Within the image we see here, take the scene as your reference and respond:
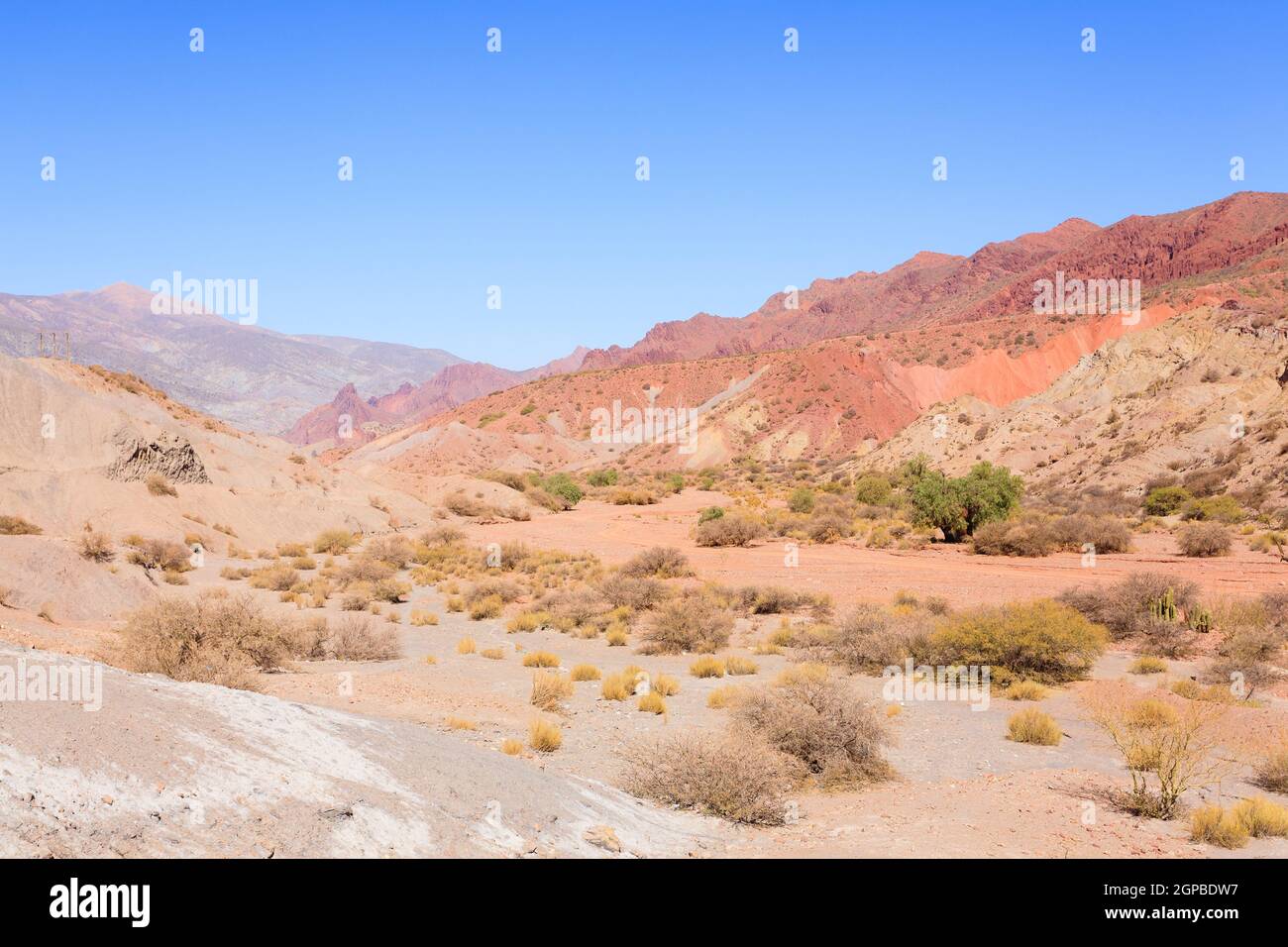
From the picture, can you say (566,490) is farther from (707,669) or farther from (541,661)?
(707,669)

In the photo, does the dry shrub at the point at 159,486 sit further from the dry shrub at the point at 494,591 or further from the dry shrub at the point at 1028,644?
A: the dry shrub at the point at 1028,644

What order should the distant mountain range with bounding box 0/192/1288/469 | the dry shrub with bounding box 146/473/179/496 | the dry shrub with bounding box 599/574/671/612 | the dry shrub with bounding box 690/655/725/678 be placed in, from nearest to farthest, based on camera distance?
the dry shrub with bounding box 690/655/725/678 < the dry shrub with bounding box 599/574/671/612 < the dry shrub with bounding box 146/473/179/496 < the distant mountain range with bounding box 0/192/1288/469

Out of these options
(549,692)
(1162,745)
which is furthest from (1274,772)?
(549,692)

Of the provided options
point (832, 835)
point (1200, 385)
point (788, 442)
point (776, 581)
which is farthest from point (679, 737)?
point (788, 442)

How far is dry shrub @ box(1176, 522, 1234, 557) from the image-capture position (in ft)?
72.9

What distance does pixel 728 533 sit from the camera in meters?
30.7

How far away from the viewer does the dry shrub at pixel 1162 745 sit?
24.4 ft

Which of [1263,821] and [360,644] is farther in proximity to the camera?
[360,644]

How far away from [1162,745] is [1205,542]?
17.3 metres

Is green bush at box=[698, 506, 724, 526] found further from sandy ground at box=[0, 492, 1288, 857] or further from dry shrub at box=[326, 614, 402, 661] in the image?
sandy ground at box=[0, 492, 1288, 857]

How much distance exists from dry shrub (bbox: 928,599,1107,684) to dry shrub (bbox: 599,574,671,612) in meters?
7.28

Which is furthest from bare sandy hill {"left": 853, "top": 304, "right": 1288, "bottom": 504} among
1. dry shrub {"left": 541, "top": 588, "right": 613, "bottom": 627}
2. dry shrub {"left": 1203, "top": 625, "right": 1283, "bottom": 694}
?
dry shrub {"left": 541, "top": 588, "right": 613, "bottom": 627}

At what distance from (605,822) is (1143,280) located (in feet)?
390
